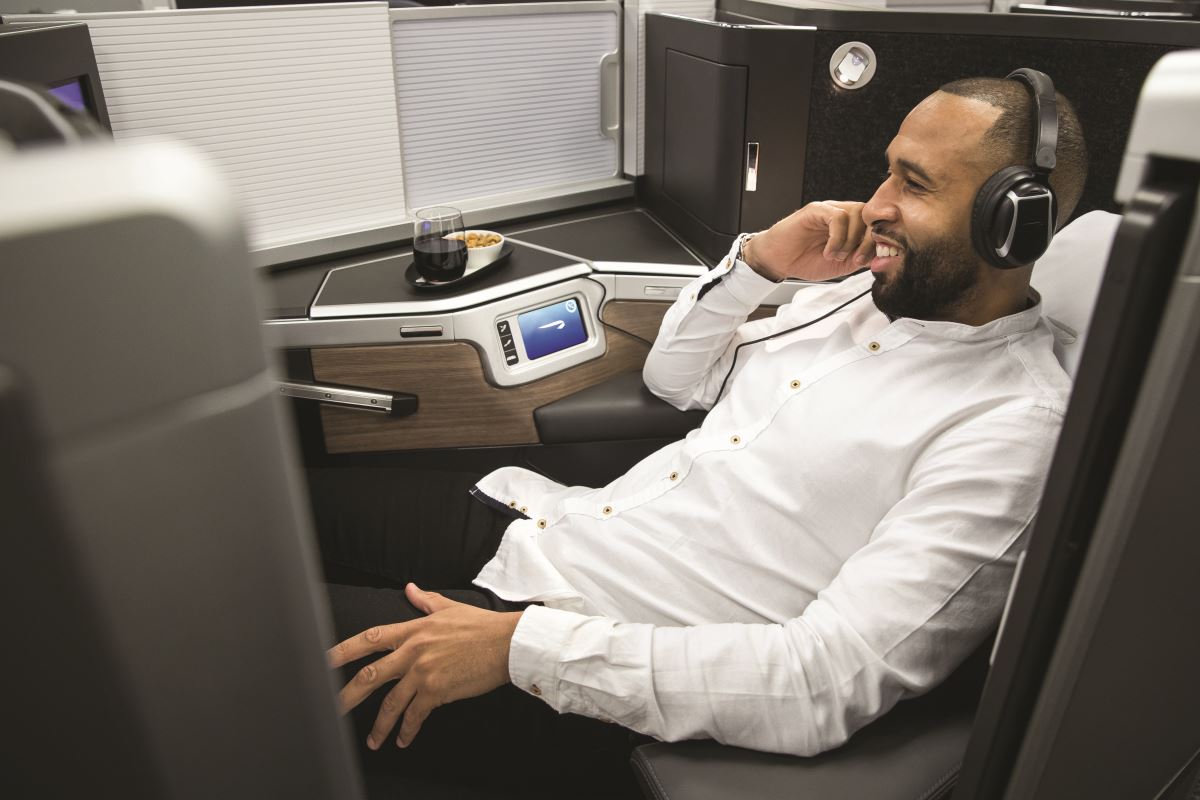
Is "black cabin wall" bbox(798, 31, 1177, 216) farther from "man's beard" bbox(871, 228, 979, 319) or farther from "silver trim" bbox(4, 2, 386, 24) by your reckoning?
"silver trim" bbox(4, 2, 386, 24)

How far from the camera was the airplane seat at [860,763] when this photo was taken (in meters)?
0.67

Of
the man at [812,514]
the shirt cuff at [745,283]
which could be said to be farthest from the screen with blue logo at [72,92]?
the shirt cuff at [745,283]

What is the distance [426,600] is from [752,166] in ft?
2.72

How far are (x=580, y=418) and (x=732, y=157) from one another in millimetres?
474

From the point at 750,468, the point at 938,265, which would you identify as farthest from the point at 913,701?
the point at 938,265

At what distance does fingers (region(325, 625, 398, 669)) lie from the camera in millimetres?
877

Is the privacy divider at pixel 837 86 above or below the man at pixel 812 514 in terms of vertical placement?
above

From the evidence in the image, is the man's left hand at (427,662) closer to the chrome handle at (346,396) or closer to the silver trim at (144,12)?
the chrome handle at (346,396)

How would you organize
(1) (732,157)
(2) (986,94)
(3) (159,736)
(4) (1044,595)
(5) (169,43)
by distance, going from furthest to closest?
(1) (732,157) < (5) (169,43) < (2) (986,94) < (4) (1044,595) < (3) (159,736)

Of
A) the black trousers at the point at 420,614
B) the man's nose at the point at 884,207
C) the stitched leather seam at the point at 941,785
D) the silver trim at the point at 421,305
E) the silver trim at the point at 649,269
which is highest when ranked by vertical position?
the man's nose at the point at 884,207

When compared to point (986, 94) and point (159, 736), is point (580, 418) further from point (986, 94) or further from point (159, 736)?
point (159, 736)

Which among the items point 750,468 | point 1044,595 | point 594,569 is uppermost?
point 1044,595

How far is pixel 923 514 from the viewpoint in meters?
0.77

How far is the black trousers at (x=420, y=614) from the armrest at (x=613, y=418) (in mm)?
163
